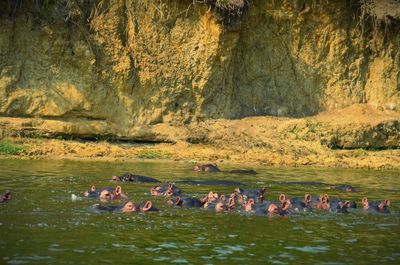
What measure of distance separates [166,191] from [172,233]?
418 cm

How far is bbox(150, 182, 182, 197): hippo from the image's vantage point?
15.6 metres

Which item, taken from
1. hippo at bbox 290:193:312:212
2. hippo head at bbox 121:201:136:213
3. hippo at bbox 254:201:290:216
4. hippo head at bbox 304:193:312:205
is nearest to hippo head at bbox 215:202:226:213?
hippo at bbox 254:201:290:216

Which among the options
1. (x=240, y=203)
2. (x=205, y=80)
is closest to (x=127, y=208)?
(x=240, y=203)

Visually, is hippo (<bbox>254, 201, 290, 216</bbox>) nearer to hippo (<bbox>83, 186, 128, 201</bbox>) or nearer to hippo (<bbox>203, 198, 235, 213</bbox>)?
hippo (<bbox>203, 198, 235, 213</bbox>)

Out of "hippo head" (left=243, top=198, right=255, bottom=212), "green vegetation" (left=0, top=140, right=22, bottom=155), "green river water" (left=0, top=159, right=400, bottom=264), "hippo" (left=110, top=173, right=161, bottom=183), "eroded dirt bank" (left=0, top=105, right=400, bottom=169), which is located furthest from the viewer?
"eroded dirt bank" (left=0, top=105, right=400, bottom=169)

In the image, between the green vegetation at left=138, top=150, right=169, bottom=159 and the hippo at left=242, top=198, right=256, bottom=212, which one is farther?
the green vegetation at left=138, top=150, right=169, bottom=159

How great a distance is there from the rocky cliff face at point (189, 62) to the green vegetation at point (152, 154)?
1530mm

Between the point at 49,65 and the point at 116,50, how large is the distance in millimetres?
2300

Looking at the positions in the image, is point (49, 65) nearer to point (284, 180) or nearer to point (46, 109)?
point (46, 109)

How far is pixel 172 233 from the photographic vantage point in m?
11.6

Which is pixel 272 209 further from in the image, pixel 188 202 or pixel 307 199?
pixel 188 202

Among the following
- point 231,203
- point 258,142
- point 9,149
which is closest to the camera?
point 231,203

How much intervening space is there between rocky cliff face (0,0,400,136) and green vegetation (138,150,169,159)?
153 cm

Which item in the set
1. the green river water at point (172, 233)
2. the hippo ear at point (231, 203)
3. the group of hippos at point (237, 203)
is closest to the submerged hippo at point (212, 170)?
the green river water at point (172, 233)
